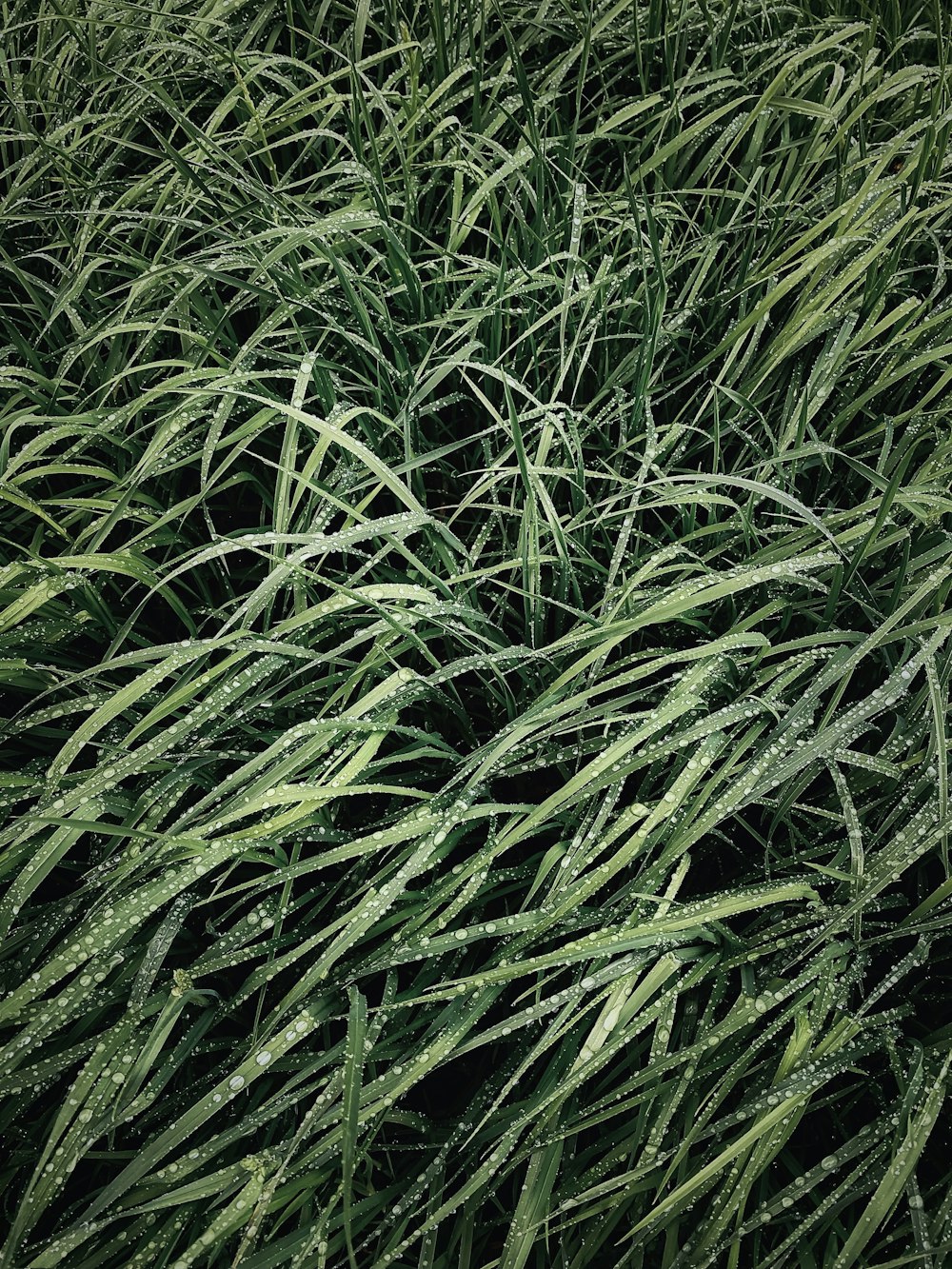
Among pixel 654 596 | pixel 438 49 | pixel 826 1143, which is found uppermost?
pixel 438 49

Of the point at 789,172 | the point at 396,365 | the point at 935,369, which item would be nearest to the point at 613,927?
Result: the point at 396,365

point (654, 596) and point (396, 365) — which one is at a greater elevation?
point (396, 365)

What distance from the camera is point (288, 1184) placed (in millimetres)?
670

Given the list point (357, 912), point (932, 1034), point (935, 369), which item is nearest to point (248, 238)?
point (357, 912)

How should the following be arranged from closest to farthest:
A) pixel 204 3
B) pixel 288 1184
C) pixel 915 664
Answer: pixel 288 1184, pixel 915 664, pixel 204 3

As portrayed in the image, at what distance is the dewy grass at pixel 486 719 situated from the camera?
2.23 feet

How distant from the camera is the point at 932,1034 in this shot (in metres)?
0.73

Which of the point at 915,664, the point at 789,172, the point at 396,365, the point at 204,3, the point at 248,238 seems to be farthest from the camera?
the point at 204,3

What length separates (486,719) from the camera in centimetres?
96

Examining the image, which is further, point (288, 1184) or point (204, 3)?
point (204, 3)

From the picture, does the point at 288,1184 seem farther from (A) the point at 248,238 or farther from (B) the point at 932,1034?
(A) the point at 248,238

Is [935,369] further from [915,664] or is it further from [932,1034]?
[932,1034]

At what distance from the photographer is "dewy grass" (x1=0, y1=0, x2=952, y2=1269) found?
2.23ft

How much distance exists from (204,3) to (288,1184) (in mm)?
1670
